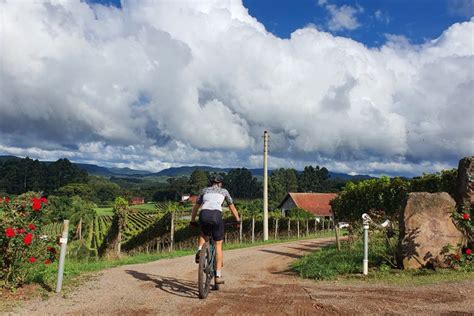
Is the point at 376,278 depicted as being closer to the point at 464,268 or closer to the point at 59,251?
the point at 464,268

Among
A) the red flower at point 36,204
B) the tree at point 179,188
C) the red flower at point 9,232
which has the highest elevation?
the tree at point 179,188

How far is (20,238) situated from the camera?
21.9 ft

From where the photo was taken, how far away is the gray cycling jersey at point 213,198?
23.0 ft

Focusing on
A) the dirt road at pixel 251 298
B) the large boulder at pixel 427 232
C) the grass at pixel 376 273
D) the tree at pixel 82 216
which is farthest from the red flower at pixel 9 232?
the tree at pixel 82 216

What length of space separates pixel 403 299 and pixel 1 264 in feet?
20.8

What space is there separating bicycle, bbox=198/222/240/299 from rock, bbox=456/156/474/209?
19.6ft

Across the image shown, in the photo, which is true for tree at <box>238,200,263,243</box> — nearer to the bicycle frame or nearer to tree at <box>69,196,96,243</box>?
tree at <box>69,196,96,243</box>

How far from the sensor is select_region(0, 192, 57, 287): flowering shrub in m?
6.68

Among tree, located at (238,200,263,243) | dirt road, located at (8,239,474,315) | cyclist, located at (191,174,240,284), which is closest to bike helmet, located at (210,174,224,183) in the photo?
cyclist, located at (191,174,240,284)

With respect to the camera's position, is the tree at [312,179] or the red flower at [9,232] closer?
the red flower at [9,232]

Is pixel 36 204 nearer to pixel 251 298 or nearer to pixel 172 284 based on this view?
pixel 172 284

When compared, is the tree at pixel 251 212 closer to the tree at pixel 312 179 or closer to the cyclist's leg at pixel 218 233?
the cyclist's leg at pixel 218 233

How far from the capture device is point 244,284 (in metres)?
8.27

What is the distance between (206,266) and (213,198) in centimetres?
A: 111
